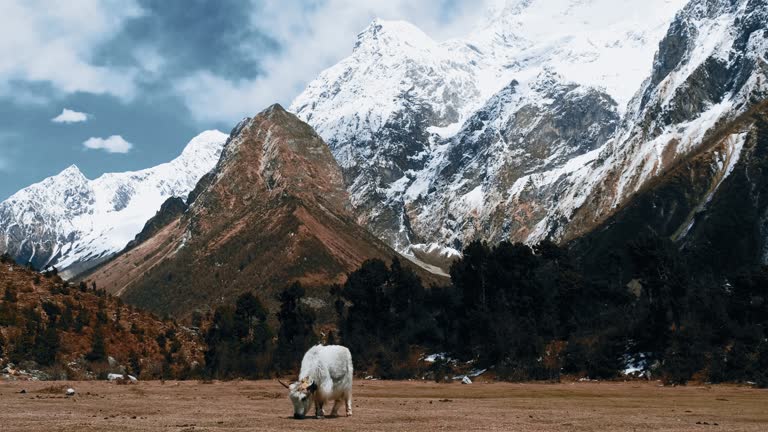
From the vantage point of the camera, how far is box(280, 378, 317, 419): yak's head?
92.8ft

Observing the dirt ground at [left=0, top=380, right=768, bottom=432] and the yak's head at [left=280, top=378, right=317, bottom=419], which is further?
the yak's head at [left=280, top=378, right=317, bottom=419]

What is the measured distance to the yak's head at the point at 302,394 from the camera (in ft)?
92.8

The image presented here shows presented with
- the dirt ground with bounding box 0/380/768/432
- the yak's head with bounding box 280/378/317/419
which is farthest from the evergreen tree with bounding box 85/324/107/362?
the yak's head with bounding box 280/378/317/419

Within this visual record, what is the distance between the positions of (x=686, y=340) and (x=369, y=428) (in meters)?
59.8

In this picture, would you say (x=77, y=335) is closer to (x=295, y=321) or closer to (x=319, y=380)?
(x=295, y=321)

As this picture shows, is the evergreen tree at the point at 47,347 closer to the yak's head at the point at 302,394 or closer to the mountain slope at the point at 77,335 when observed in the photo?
the mountain slope at the point at 77,335

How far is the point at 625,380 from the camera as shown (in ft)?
251

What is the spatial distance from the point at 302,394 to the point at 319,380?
2.66 feet

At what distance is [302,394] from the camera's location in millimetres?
28234

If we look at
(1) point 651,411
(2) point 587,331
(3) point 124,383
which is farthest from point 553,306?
(1) point 651,411

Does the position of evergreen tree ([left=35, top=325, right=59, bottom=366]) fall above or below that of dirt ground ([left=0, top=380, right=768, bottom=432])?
above

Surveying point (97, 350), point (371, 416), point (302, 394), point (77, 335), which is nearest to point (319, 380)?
point (302, 394)

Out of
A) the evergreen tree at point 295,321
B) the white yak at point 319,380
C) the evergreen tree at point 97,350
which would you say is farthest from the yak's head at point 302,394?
the evergreen tree at point 295,321

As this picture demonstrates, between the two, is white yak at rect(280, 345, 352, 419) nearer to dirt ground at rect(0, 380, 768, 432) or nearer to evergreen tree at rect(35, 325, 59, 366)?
dirt ground at rect(0, 380, 768, 432)
